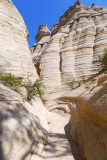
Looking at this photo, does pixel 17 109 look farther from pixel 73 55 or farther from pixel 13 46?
pixel 73 55

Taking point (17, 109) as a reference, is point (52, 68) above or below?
above

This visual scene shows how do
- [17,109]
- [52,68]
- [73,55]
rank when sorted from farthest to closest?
1. [52,68]
2. [73,55]
3. [17,109]

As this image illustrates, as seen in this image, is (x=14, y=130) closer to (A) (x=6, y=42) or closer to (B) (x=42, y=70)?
(A) (x=6, y=42)

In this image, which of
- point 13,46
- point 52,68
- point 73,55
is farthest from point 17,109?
point 73,55

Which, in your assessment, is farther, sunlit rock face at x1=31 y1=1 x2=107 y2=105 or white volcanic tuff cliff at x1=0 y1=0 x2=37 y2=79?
sunlit rock face at x1=31 y1=1 x2=107 y2=105

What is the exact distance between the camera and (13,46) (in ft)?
35.0

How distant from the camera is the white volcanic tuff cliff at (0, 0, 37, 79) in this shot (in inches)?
364

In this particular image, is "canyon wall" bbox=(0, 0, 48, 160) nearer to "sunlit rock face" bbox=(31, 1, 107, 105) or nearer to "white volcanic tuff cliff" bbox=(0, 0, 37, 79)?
"white volcanic tuff cliff" bbox=(0, 0, 37, 79)

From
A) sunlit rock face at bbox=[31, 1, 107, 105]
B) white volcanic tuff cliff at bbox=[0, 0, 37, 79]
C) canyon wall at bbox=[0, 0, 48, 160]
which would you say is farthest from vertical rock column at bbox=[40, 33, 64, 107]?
white volcanic tuff cliff at bbox=[0, 0, 37, 79]

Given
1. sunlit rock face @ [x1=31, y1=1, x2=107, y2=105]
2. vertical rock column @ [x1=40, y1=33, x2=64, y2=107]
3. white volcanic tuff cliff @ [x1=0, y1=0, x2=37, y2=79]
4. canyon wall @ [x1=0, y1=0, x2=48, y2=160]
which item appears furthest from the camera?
vertical rock column @ [x1=40, y1=33, x2=64, y2=107]

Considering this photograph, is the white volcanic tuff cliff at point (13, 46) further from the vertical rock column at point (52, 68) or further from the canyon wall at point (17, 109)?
the vertical rock column at point (52, 68)

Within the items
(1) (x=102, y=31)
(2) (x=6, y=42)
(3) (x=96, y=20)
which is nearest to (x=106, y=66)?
(1) (x=102, y=31)

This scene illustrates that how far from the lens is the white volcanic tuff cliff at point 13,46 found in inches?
364

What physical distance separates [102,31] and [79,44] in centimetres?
430
